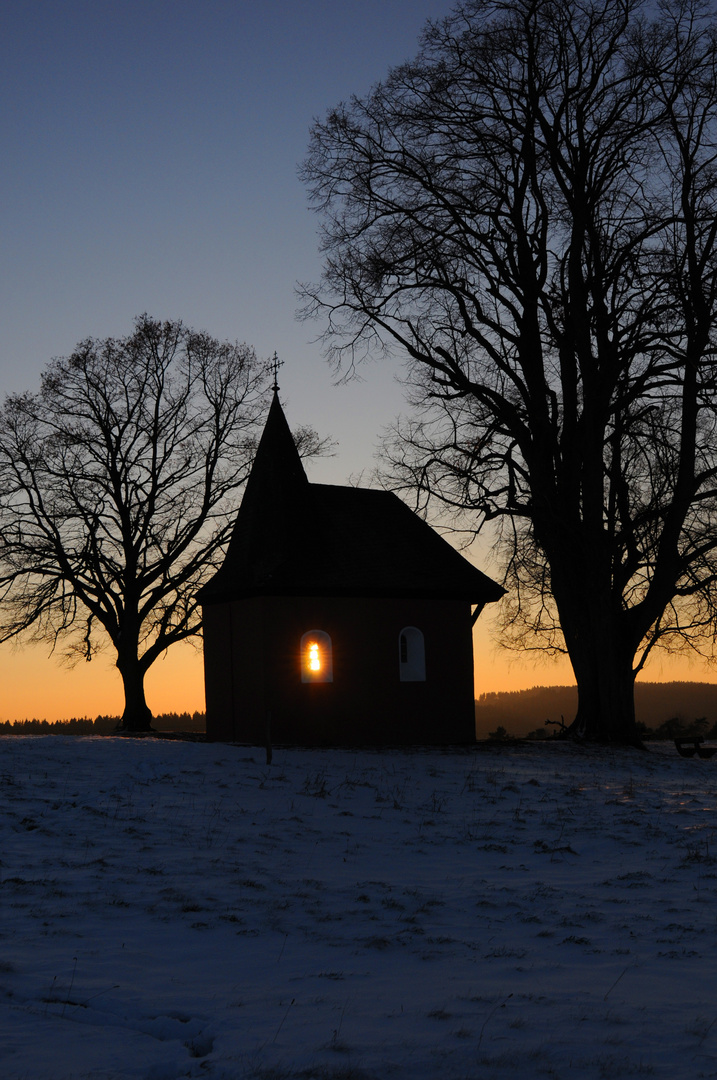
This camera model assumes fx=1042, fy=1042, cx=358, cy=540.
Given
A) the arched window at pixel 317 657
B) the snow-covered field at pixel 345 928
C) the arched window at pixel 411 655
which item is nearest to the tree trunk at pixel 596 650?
the arched window at pixel 411 655

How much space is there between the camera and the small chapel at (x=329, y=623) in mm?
25641

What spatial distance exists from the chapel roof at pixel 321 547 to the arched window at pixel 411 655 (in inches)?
44.9

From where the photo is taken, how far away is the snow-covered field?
18.9 ft

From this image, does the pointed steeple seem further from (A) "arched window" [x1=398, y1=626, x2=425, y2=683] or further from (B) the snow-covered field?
(B) the snow-covered field

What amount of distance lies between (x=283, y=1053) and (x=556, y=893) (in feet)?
16.5

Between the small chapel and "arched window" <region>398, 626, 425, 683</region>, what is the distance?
0.10 feet

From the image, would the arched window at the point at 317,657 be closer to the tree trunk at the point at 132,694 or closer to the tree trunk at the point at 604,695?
the tree trunk at the point at 604,695

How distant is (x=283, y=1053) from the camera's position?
563cm

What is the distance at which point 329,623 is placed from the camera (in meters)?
26.2

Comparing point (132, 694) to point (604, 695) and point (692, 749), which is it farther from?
point (692, 749)

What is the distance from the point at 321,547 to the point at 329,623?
219cm

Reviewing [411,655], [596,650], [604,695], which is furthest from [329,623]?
[604,695]

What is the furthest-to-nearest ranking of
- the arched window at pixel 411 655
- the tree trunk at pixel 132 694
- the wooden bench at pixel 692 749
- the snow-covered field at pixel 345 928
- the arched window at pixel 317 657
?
the tree trunk at pixel 132 694, the arched window at pixel 411 655, the arched window at pixel 317 657, the wooden bench at pixel 692 749, the snow-covered field at pixel 345 928

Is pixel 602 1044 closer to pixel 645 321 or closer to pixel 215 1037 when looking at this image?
pixel 215 1037
